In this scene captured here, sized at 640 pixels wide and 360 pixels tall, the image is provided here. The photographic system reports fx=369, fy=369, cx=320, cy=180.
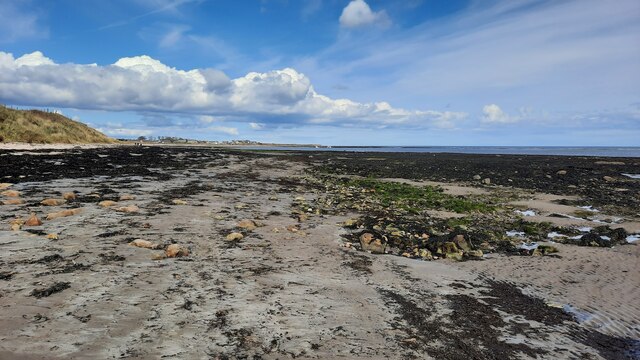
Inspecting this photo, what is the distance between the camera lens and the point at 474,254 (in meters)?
11.2

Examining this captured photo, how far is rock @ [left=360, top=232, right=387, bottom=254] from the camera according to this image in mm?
10977

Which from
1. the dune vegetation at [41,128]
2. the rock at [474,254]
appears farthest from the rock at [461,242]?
the dune vegetation at [41,128]

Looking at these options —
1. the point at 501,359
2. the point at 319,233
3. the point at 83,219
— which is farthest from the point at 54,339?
the point at 319,233

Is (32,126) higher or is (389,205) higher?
(32,126)

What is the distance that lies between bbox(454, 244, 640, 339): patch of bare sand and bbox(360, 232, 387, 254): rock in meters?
2.25

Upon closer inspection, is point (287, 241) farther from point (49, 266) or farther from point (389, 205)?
point (389, 205)

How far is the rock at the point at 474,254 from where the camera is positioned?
36.0 ft

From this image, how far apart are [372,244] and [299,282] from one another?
3.77m

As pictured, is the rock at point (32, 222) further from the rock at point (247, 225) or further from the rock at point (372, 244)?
the rock at point (372, 244)

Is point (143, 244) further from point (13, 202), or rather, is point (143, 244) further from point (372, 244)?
point (13, 202)

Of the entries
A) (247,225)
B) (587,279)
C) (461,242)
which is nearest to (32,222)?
(247,225)

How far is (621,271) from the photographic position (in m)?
10.2

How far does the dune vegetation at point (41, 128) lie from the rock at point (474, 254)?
Answer: 5214 cm

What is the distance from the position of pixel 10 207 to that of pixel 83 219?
3.20 metres
